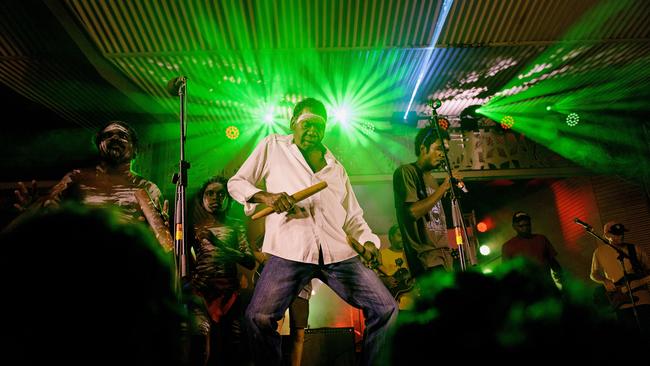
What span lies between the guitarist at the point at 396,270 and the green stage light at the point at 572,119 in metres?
3.84

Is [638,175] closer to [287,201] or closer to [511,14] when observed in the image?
[511,14]

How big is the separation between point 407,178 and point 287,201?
1637 mm

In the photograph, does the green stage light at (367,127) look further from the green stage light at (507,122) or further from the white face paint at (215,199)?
the white face paint at (215,199)

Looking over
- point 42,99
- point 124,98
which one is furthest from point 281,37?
point 42,99

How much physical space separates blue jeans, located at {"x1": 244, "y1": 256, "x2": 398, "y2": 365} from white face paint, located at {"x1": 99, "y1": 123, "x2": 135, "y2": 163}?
1731 mm

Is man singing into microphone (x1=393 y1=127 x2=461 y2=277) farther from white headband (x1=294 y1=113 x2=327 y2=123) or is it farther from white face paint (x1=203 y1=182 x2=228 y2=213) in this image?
white face paint (x1=203 y1=182 x2=228 y2=213)

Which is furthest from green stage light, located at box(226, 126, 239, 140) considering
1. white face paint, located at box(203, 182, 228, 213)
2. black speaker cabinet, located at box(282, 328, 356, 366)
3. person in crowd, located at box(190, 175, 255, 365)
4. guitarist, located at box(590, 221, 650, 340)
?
guitarist, located at box(590, 221, 650, 340)

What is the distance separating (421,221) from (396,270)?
378cm

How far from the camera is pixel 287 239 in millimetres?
2896

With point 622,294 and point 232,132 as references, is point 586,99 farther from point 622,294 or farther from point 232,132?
point 232,132

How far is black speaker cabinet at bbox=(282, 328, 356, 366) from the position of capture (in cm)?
471

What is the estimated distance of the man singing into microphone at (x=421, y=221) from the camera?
147 inches

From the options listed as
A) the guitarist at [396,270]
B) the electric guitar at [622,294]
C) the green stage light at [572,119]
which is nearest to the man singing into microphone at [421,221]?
the guitarist at [396,270]

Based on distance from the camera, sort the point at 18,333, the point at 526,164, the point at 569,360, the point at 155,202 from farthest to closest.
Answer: the point at 526,164 → the point at 155,202 → the point at 569,360 → the point at 18,333
